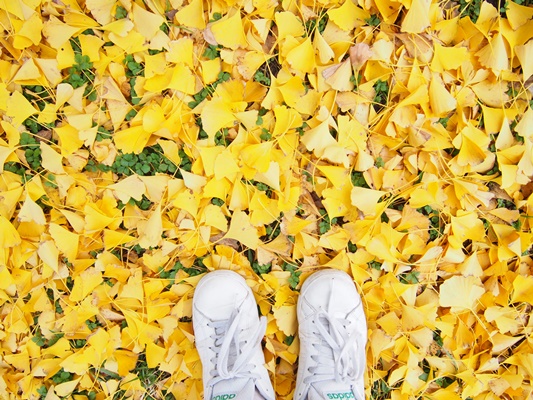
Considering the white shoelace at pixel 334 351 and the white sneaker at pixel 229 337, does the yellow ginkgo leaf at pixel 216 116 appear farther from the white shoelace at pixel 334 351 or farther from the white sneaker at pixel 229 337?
the white shoelace at pixel 334 351

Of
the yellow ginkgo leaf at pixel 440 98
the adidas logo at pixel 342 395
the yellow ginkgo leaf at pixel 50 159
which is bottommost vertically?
the adidas logo at pixel 342 395

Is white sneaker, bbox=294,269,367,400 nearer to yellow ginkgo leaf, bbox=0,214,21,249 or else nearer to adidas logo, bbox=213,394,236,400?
adidas logo, bbox=213,394,236,400

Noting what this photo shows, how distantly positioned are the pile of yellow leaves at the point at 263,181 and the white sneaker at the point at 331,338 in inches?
1.3

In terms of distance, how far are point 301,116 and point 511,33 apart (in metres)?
0.42

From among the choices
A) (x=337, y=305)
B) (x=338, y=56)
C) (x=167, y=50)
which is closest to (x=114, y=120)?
(x=167, y=50)

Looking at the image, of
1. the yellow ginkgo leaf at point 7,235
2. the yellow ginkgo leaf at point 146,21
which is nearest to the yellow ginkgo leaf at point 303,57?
the yellow ginkgo leaf at point 146,21

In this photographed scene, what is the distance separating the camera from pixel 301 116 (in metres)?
0.85

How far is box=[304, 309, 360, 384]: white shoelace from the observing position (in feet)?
2.81

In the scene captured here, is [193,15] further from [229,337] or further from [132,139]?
[229,337]

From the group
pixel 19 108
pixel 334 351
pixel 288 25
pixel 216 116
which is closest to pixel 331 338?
pixel 334 351

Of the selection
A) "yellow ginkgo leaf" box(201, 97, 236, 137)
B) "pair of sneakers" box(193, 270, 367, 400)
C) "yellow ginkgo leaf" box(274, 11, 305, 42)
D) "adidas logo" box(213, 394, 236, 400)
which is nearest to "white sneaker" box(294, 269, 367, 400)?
"pair of sneakers" box(193, 270, 367, 400)

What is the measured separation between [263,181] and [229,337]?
308 millimetres

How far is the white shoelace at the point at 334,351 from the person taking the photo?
855mm

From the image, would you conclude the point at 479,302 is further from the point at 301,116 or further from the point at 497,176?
the point at 301,116
